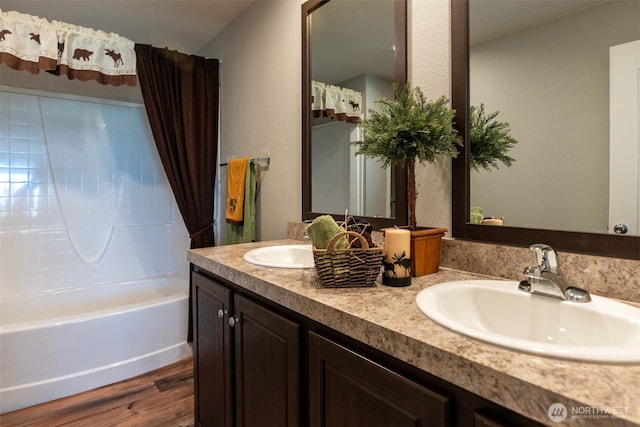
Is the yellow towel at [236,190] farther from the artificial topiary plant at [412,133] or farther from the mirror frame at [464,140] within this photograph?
the mirror frame at [464,140]

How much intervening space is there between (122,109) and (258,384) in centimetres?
272

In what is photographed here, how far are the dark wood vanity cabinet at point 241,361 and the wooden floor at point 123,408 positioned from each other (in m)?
0.40

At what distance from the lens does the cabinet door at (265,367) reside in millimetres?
903

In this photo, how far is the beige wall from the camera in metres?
1.21

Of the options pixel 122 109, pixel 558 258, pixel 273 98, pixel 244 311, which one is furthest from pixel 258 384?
pixel 122 109

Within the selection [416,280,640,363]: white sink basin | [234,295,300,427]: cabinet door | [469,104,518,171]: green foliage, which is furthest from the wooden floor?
[469,104,518,171]: green foliage

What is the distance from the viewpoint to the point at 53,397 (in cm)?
193

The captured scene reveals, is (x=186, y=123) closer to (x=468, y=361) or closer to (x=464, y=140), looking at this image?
(x=464, y=140)

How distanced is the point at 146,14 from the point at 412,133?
216cm

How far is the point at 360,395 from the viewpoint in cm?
71

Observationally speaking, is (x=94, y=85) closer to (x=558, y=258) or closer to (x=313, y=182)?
(x=313, y=182)

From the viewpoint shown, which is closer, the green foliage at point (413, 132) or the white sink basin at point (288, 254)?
the green foliage at point (413, 132)

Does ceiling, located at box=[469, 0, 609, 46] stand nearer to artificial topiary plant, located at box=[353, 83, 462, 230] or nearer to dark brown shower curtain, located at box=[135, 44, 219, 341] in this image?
artificial topiary plant, located at box=[353, 83, 462, 230]

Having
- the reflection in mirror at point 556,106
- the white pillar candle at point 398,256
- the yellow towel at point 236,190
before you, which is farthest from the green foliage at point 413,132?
the yellow towel at point 236,190
